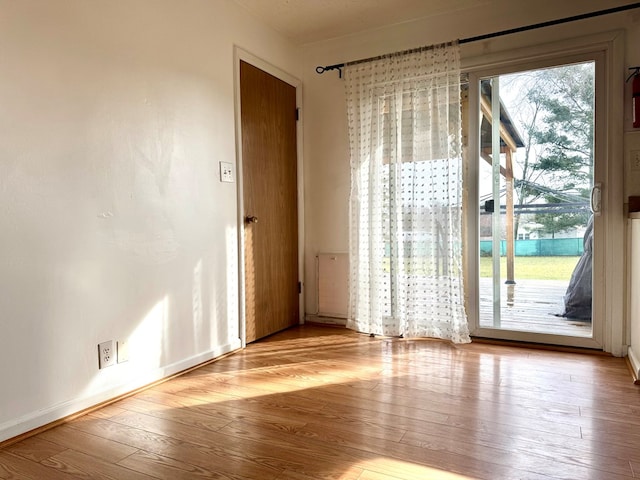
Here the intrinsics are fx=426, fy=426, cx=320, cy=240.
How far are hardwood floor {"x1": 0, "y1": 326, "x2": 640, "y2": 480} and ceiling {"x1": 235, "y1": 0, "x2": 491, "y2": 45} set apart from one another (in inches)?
97.5

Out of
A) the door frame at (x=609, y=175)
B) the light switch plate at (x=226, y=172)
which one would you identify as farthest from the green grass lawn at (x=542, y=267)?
the light switch plate at (x=226, y=172)

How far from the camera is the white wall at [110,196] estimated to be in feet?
5.86

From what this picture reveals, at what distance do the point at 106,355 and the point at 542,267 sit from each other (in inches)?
111

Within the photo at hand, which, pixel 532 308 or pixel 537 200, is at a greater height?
pixel 537 200

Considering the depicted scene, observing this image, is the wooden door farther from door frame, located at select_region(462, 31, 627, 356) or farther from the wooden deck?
door frame, located at select_region(462, 31, 627, 356)

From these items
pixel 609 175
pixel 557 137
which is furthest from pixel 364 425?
pixel 557 137

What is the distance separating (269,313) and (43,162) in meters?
1.99

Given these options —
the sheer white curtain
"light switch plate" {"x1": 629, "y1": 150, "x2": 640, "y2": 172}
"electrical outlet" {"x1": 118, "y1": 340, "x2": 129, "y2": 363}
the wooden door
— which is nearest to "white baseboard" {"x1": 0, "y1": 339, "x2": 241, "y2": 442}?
"electrical outlet" {"x1": 118, "y1": 340, "x2": 129, "y2": 363}

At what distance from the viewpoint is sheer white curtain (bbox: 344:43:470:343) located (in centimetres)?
307

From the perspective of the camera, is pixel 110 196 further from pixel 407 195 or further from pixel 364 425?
pixel 407 195

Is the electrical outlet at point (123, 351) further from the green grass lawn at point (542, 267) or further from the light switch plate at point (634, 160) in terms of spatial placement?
the light switch plate at point (634, 160)

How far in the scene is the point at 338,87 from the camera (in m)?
3.63

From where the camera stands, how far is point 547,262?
118 inches

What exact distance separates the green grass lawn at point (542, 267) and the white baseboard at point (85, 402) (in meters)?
2.22
